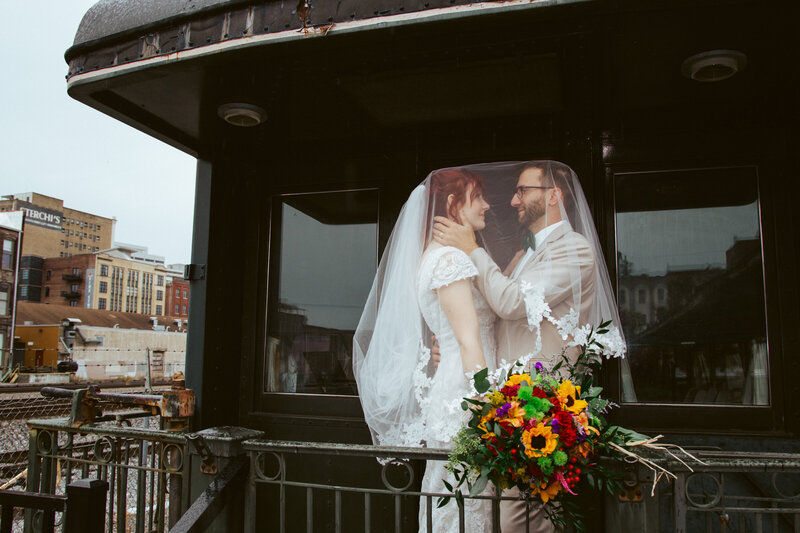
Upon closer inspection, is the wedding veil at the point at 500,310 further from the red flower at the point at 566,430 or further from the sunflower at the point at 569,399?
the red flower at the point at 566,430

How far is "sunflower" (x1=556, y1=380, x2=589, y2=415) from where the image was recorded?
8.07 feet

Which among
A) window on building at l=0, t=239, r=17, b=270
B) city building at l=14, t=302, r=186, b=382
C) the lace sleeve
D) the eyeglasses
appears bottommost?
city building at l=14, t=302, r=186, b=382

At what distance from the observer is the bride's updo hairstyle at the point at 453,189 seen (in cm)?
374

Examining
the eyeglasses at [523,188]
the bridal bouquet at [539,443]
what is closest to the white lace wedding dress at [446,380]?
the eyeglasses at [523,188]

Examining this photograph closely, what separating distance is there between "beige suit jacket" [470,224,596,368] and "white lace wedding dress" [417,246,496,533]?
0.08 metres

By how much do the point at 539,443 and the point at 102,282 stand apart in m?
101

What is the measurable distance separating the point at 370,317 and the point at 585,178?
1772 mm

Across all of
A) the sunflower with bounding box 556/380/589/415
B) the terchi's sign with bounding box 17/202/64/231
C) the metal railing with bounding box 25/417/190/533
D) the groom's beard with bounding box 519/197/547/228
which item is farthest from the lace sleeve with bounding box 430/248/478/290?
the terchi's sign with bounding box 17/202/64/231

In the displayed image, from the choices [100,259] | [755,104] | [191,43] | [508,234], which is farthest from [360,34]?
[100,259]

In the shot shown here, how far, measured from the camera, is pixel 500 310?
3.54 metres

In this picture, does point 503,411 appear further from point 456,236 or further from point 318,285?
point 318,285

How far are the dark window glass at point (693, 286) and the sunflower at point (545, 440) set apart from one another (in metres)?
1.62

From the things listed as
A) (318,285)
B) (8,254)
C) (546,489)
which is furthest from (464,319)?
(8,254)

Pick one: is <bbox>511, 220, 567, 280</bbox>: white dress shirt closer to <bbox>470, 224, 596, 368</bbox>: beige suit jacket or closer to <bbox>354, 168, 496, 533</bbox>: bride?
<bbox>470, 224, 596, 368</bbox>: beige suit jacket
